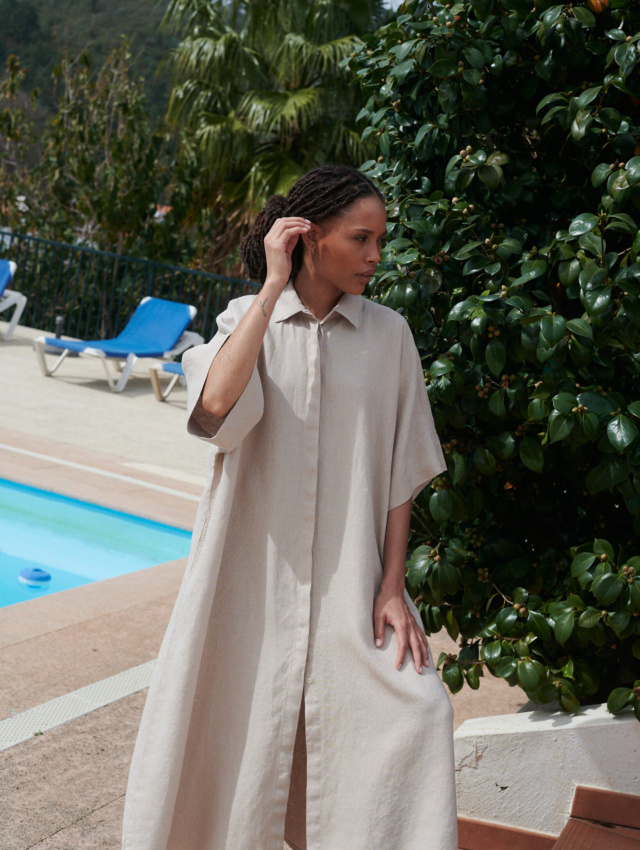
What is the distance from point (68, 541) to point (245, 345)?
457cm

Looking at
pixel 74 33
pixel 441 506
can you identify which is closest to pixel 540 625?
pixel 441 506

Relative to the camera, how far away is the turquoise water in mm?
5539

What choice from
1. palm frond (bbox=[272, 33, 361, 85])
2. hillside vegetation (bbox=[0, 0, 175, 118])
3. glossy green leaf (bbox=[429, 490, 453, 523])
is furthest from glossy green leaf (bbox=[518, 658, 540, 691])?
hillside vegetation (bbox=[0, 0, 175, 118])

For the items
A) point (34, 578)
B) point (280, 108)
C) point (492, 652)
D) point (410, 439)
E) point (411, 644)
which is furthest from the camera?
point (280, 108)

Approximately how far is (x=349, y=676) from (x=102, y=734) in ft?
4.57

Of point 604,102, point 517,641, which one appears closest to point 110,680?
point 517,641

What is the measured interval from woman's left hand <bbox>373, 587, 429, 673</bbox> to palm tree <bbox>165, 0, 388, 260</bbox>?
13346 mm

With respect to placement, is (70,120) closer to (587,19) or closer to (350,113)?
(350,113)

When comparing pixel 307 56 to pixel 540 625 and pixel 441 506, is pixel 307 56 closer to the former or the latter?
pixel 441 506

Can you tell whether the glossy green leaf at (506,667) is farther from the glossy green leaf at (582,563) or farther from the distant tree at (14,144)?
the distant tree at (14,144)

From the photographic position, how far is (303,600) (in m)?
1.84

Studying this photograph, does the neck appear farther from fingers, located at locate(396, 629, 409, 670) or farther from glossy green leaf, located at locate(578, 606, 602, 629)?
glossy green leaf, located at locate(578, 606, 602, 629)

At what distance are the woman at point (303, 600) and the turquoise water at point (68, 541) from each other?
346 cm

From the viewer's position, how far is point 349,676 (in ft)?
5.97
